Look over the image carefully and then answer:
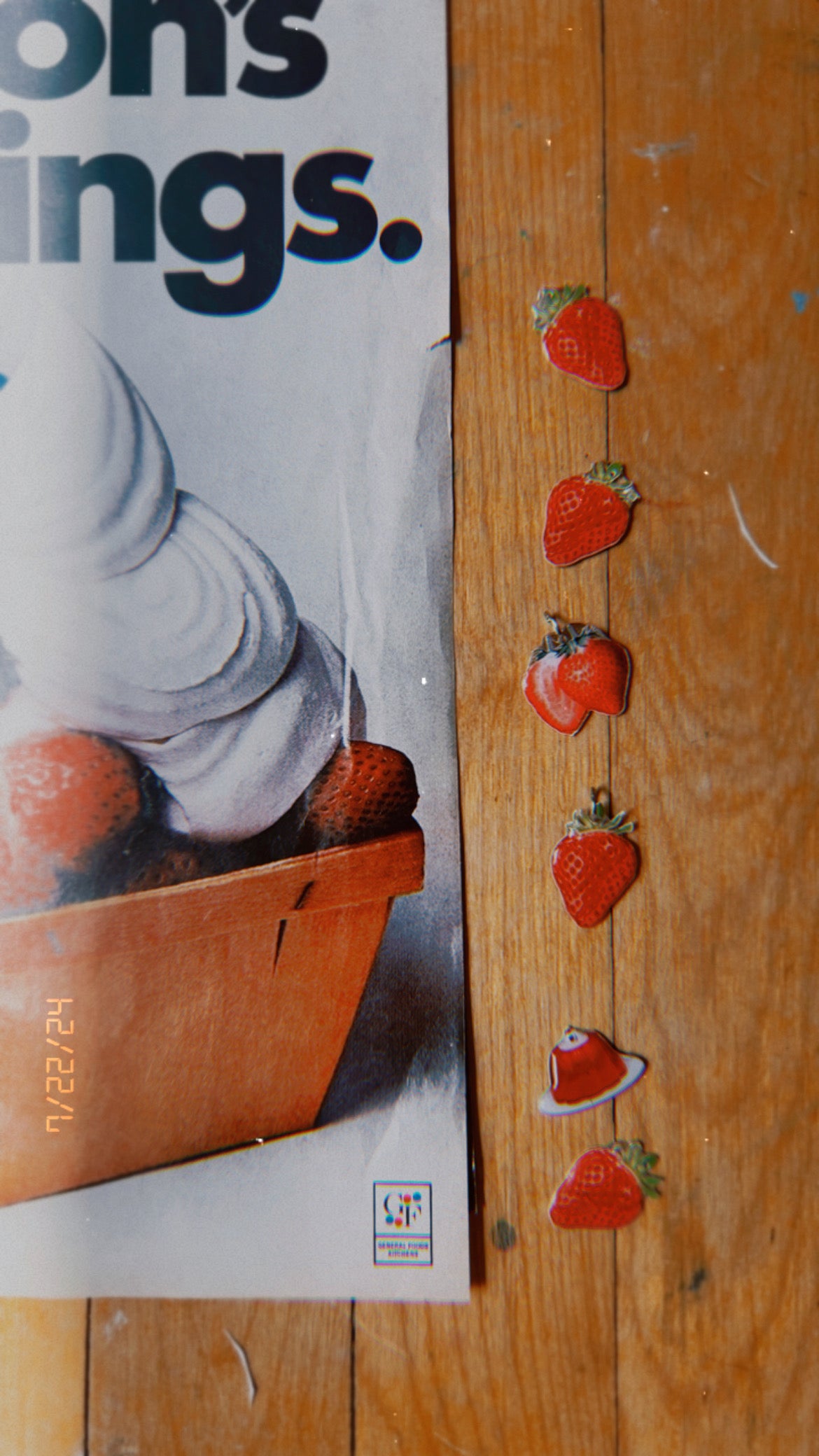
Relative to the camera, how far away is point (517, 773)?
42 centimetres

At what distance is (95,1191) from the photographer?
1.35 feet

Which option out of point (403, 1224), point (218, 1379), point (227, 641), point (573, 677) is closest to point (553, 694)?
point (573, 677)

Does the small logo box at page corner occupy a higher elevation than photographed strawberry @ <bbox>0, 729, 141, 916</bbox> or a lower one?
lower

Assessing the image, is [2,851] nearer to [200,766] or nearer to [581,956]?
[200,766]

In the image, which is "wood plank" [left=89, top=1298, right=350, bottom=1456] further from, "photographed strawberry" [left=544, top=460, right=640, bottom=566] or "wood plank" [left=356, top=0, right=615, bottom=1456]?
"photographed strawberry" [left=544, top=460, right=640, bottom=566]

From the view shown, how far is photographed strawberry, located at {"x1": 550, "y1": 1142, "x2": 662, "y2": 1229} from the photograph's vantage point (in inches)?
16.1

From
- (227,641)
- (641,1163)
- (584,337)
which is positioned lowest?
(641,1163)

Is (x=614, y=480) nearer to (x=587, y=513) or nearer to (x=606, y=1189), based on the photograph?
(x=587, y=513)

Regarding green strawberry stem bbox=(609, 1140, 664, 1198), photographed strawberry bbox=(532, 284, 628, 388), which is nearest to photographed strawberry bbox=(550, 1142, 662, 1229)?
green strawberry stem bbox=(609, 1140, 664, 1198)

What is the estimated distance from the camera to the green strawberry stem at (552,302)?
417mm

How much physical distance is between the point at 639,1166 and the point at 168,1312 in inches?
9.3

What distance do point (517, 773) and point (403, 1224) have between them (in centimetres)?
22
